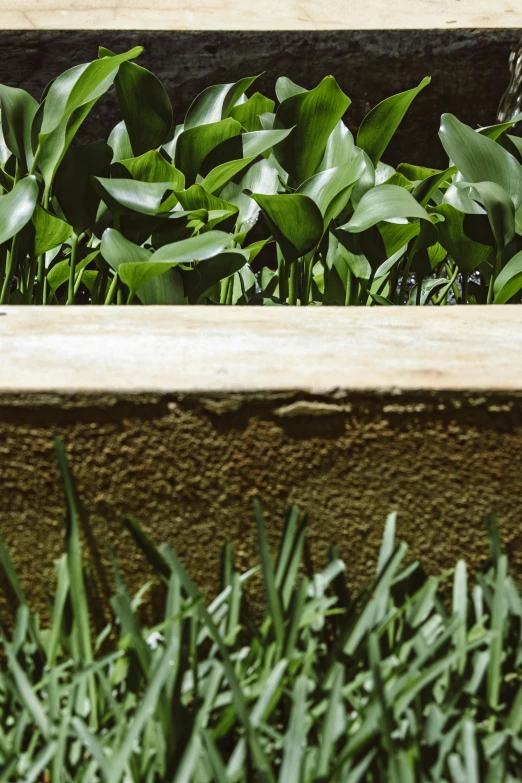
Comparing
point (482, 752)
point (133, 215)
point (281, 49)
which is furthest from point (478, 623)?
point (281, 49)

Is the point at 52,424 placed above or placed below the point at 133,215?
below

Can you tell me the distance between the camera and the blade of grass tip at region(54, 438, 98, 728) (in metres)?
0.80

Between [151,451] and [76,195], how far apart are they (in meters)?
0.67

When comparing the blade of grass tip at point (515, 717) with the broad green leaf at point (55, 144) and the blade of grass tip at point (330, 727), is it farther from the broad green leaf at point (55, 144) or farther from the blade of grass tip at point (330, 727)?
the broad green leaf at point (55, 144)

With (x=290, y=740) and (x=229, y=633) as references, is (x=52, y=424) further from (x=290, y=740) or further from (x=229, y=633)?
(x=290, y=740)

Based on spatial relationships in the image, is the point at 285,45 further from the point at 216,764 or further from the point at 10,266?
the point at 216,764

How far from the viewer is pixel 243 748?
2.28 ft

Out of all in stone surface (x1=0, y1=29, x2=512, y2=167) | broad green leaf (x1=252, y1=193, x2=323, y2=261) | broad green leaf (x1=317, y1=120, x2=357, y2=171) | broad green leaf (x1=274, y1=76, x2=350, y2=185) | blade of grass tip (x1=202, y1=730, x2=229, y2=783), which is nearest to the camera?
blade of grass tip (x1=202, y1=730, x2=229, y2=783)

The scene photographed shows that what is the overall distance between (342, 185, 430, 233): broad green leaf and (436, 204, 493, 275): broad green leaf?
82 millimetres

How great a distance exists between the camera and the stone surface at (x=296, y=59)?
2027 millimetres

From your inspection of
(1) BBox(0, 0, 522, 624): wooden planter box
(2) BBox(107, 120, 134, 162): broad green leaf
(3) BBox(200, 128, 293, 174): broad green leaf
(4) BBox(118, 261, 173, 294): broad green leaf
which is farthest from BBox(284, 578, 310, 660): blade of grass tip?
(2) BBox(107, 120, 134, 162): broad green leaf

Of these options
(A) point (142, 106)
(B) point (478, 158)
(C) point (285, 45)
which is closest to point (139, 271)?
(A) point (142, 106)

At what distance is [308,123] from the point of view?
4.44 feet

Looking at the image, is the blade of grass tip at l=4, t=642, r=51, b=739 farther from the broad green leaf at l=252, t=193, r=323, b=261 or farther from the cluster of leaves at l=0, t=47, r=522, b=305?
the broad green leaf at l=252, t=193, r=323, b=261
